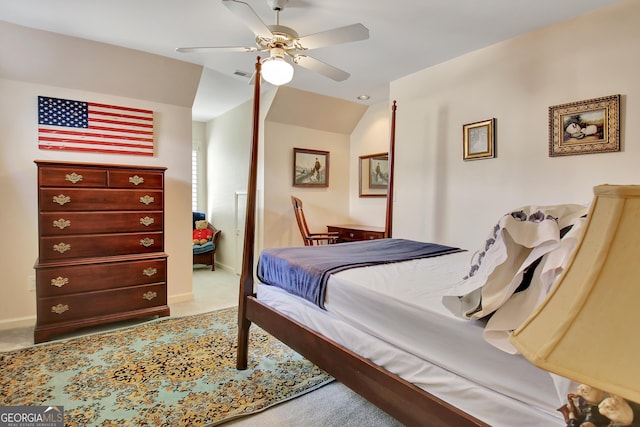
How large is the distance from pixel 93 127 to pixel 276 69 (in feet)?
7.25

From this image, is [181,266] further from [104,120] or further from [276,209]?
[104,120]

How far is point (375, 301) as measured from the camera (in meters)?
1.52

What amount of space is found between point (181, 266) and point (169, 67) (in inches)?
83.3

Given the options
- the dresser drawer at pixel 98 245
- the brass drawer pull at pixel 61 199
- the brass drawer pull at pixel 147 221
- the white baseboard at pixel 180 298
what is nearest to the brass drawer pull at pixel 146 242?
the dresser drawer at pixel 98 245

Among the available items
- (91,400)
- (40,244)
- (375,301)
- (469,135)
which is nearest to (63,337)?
(40,244)

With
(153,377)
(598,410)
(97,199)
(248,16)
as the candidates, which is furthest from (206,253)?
(598,410)

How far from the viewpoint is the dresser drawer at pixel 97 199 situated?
9.02 feet

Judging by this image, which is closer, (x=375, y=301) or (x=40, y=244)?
(x=375, y=301)

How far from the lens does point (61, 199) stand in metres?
2.79

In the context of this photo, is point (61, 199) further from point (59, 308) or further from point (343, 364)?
point (343, 364)

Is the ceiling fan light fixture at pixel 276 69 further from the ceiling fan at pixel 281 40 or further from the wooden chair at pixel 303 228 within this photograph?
the wooden chair at pixel 303 228

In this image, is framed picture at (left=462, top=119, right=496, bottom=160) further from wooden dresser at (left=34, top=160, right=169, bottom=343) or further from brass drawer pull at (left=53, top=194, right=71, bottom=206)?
brass drawer pull at (left=53, top=194, right=71, bottom=206)

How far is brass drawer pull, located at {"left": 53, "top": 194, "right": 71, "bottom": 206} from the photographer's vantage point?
277cm

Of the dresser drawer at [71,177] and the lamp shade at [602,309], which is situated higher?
the dresser drawer at [71,177]
